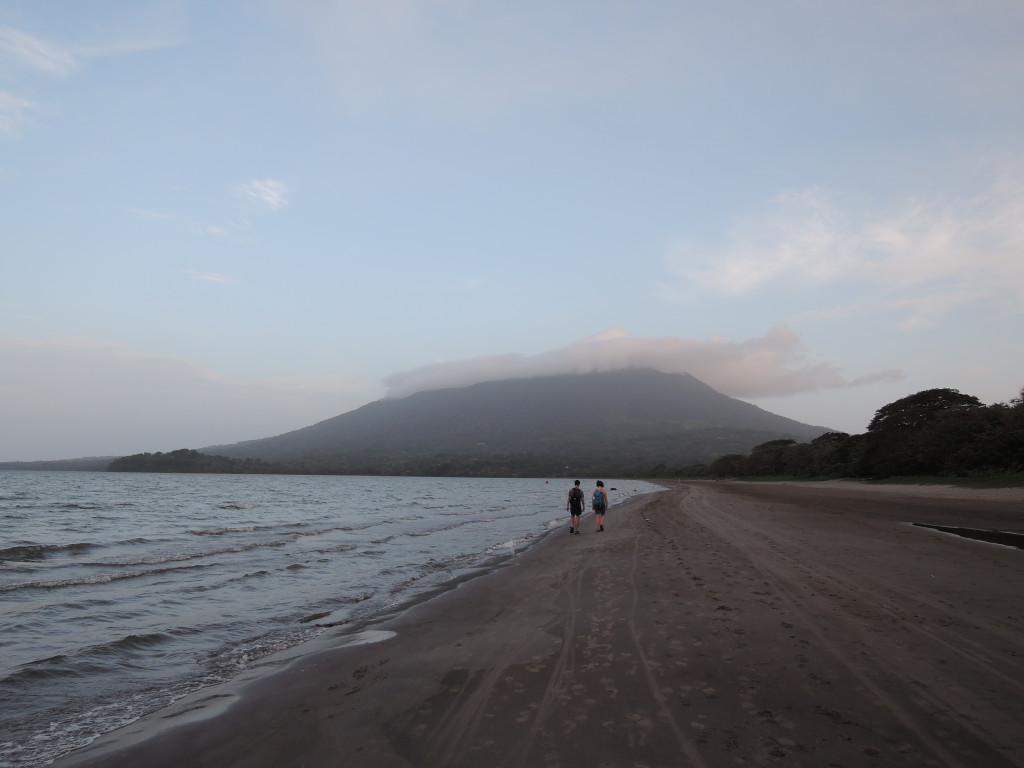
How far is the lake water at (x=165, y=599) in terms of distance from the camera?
22.2ft

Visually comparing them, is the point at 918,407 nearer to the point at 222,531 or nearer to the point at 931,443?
the point at 931,443

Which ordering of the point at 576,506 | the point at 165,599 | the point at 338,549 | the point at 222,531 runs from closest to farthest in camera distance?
the point at 165,599 < the point at 338,549 < the point at 576,506 < the point at 222,531

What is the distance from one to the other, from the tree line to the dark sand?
106ft

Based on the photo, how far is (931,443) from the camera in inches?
1737

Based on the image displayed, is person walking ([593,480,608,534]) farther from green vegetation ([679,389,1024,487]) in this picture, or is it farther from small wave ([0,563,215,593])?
green vegetation ([679,389,1024,487])

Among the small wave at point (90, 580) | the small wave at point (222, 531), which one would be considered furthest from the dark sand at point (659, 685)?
the small wave at point (222, 531)

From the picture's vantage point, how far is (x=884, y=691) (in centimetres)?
511

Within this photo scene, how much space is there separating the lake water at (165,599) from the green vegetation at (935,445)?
30.4 m

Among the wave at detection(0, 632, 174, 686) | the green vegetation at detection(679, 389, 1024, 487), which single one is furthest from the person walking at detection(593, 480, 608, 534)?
the green vegetation at detection(679, 389, 1024, 487)

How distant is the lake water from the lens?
6.78 meters

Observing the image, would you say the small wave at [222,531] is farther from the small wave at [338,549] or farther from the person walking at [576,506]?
the person walking at [576,506]

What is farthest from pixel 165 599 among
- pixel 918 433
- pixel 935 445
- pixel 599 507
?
pixel 918 433

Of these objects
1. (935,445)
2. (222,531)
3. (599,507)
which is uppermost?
(935,445)

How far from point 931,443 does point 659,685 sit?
48.8 meters
